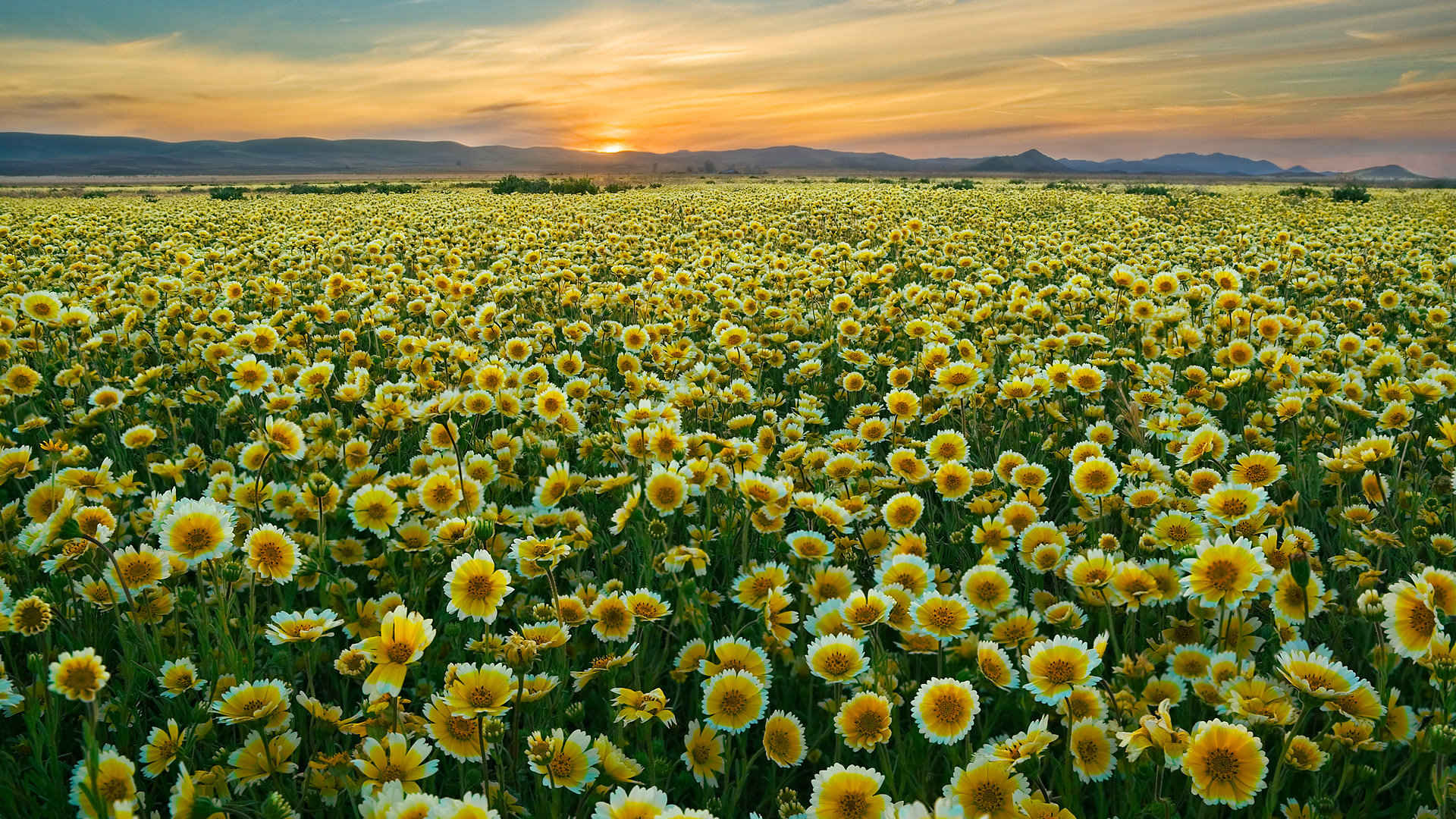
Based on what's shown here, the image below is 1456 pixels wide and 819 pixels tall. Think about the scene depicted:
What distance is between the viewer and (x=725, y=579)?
290 cm

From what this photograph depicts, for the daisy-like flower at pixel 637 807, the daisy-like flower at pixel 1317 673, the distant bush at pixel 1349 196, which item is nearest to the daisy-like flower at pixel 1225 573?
the daisy-like flower at pixel 1317 673

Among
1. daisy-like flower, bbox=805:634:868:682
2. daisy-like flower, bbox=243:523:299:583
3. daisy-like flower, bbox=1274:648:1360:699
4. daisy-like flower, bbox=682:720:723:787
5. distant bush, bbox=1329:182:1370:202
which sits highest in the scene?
distant bush, bbox=1329:182:1370:202

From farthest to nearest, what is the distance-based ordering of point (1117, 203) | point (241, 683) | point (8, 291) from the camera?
point (1117, 203), point (8, 291), point (241, 683)

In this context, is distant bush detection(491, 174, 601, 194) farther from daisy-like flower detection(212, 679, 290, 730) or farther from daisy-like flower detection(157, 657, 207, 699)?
daisy-like flower detection(212, 679, 290, 730)

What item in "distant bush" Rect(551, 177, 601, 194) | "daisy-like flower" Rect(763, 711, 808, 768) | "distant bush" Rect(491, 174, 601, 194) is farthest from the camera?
"distant bush" Rect(491, 174, 601, 194)

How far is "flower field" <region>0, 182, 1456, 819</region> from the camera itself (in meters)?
1.74

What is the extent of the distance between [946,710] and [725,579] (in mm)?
1184

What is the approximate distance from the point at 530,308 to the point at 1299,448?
562 centimetres

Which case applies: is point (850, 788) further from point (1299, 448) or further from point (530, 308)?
point (530, 308)

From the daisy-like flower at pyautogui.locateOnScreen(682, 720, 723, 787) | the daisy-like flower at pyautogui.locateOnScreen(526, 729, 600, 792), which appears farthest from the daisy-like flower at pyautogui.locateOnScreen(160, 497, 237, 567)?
the daisy-like flower at pyautogui.locateOnScreen(682, 720, 723, 787)

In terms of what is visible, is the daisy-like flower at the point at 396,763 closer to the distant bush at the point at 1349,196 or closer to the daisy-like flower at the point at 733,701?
the daisy-like flower at the point at 733,701

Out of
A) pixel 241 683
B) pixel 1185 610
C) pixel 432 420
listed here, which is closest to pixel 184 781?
pixel 241 683

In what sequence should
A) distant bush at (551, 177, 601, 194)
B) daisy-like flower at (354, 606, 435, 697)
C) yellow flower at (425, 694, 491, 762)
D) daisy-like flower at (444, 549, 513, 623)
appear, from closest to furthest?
daisy-like flower at (354, 606, 435, 697) < yellow flower at (425, 694, 491, 762) < daisy-like flower at (444, 549, 513, 623) < distant bush at (551, 177, 601, 194)

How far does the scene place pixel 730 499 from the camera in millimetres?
2955
